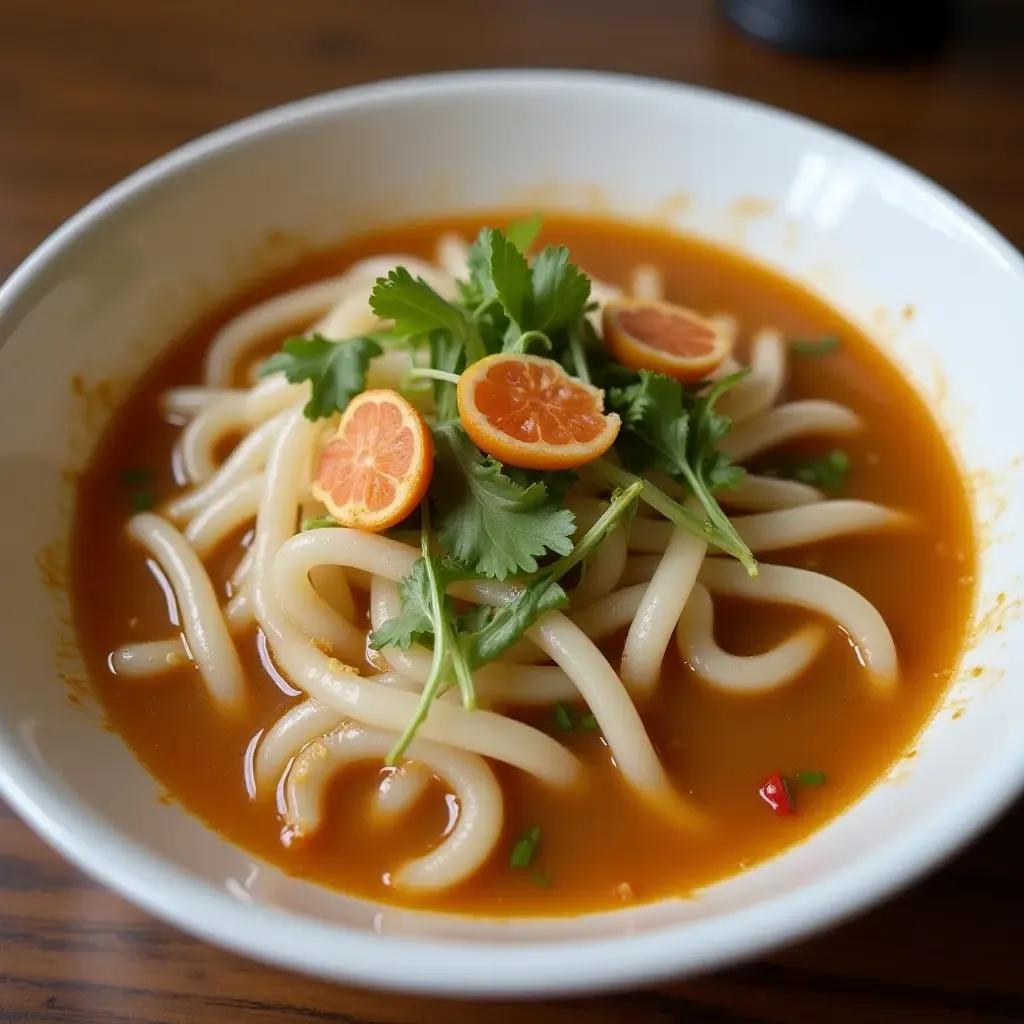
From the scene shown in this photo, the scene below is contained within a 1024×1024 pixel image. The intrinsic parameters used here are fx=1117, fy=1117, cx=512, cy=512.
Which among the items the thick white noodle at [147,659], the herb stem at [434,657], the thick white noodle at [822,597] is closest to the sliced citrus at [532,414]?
the herb stem at [434,657]

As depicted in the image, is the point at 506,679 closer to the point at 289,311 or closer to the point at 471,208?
the point at 289,311

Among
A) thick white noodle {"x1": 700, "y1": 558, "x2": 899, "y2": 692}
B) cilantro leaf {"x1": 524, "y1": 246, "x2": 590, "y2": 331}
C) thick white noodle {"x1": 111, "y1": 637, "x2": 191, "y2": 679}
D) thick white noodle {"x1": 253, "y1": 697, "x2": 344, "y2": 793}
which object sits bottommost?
thick white noodle {"x1": 111, "y1": 637, "x2": 191, "y2": 679}

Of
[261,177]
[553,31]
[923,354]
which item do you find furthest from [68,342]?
[553,31]

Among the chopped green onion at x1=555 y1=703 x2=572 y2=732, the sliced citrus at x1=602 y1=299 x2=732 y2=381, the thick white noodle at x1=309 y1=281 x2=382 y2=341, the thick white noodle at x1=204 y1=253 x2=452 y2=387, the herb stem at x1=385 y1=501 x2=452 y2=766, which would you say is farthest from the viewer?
the thick white noodle at x1=204 y1=253 x2=452 y2=387

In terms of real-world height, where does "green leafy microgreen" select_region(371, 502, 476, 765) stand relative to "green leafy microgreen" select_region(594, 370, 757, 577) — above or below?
below

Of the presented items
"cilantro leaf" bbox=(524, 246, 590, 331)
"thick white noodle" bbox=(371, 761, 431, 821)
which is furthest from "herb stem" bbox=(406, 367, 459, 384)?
"thick white noodle" bbox=(371, 761, 431, 821)

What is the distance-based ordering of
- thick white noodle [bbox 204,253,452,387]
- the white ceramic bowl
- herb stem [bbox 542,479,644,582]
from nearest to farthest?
the white ceramic bowl → herb stem [bbox 542,479,644,582] → thick white noodle [bbox 204,253,452,387]

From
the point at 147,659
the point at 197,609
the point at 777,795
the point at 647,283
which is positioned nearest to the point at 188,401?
the point at 197,609

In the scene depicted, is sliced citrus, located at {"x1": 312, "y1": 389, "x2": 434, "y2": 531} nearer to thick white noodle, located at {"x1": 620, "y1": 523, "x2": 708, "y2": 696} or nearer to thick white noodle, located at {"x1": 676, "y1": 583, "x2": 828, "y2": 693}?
thick white noodle, located at {"x1": 620, "y1": 523, "x2": 708, "y2": 696}
